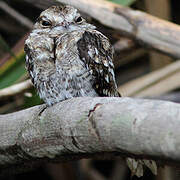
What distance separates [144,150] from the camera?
3.59 ft

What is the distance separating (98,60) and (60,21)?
296 millimetres

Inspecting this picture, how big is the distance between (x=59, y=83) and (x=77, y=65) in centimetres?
12

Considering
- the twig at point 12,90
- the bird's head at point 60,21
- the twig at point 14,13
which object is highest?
the twig at point 14,13

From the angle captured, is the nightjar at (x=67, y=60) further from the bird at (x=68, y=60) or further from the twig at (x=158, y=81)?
the twig at (x=158, y=81)

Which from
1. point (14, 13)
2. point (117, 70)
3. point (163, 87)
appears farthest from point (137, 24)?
point (117, 70)

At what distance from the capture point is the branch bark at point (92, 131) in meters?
1.06

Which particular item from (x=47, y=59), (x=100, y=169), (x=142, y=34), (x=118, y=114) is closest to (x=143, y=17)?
(x=142, y=34)

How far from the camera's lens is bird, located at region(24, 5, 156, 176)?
6.56ft

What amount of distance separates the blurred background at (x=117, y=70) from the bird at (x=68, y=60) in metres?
0.30

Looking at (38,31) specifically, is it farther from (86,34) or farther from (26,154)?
(26,154)

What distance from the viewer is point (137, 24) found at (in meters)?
2.50

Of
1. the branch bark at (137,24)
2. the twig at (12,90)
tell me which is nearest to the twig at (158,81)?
the branch bark at (137,24)

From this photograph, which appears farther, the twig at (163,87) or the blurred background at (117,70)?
the twig at (163,87)

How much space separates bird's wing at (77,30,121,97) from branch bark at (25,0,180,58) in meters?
0.38
